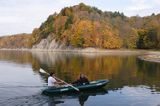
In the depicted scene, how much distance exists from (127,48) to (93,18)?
33.0 metres

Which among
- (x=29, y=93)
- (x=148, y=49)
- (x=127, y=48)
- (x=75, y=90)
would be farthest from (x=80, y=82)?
(x=127, y=48)

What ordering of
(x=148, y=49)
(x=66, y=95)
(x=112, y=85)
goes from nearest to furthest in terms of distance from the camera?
(x=66, y=95) → (x=112, y=85) → (x=148, y=49)

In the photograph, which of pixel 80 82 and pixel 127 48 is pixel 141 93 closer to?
pixel 80 82

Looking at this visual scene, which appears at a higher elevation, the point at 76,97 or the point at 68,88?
the point at 68,88

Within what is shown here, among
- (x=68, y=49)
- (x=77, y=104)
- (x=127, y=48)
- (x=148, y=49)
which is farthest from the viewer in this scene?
(x=68, y=49)

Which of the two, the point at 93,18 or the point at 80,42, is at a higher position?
the point at 93,18

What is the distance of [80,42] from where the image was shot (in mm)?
181250

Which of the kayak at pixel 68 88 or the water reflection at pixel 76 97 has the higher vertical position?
the kayak at pixel 68 88

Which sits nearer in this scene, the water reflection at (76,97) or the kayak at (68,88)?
the water reflection at (76,97)

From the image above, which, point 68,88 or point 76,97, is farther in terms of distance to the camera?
point 68,88

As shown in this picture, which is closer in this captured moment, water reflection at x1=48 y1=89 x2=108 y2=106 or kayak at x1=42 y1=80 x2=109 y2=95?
water reflection at x1=48 y1=89 x2=108 y2=106

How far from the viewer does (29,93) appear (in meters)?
38.2

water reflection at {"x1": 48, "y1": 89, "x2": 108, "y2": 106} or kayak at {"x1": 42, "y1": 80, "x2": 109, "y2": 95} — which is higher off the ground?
kayak at {"x1": 42, "y1": 80, "x2": 109, "y2": 95}

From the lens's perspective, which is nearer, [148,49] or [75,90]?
[75,90]
